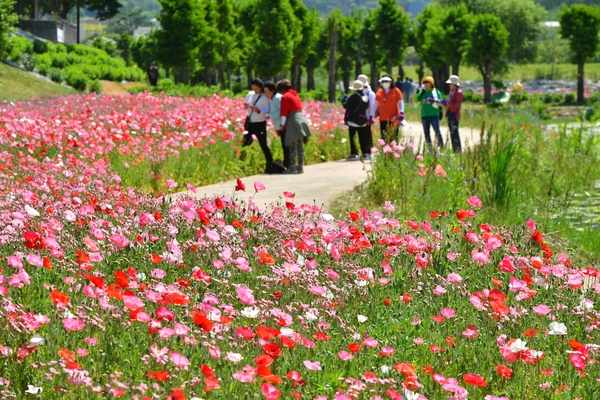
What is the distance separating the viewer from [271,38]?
50.2 metres

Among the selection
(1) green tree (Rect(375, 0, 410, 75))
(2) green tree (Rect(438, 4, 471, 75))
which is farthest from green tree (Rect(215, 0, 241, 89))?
(2) green tree (Rect(438, 4, 471, 75))

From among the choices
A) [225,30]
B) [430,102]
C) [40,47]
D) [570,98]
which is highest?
[225,30]

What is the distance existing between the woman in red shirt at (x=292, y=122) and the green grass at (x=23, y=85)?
60.1 ft

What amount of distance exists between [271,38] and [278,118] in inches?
1455

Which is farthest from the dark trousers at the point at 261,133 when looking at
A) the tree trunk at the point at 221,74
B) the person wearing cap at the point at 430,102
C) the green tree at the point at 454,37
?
the tree trunk at the point at 221,74

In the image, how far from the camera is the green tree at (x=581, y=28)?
55875 mm

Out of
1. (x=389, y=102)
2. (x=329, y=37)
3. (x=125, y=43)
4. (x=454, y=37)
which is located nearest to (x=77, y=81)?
(x=389, y=102)

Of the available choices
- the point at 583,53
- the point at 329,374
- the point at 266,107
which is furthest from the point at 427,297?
the point at 583,53

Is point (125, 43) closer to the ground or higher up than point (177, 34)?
higher up

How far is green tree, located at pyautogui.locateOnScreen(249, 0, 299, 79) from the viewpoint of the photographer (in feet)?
164

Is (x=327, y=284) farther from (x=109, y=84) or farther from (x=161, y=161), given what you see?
(x=109, y=84)

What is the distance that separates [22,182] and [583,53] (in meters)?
54.3

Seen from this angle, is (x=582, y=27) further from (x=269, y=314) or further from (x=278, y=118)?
(x=269, y=314)

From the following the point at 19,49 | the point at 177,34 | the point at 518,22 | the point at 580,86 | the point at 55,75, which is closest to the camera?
the point at 55,75
